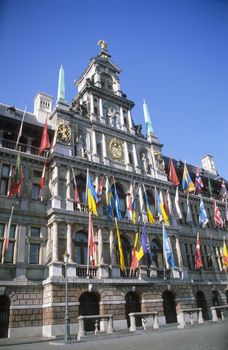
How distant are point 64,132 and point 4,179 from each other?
7.48m

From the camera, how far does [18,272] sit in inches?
852

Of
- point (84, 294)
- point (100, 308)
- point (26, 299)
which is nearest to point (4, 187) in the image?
point (26, 299)

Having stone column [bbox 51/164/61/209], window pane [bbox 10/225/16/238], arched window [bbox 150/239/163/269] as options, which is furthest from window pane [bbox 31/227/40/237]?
arched window [bbox 150/239/163/269]

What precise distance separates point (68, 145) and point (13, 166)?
5644mm

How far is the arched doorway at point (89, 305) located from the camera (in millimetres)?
22266

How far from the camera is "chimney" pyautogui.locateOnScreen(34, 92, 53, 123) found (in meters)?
33.0

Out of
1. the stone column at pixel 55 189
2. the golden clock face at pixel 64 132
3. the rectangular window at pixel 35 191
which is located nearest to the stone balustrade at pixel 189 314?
the stone column at pixel 55 189

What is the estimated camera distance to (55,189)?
2539 cm

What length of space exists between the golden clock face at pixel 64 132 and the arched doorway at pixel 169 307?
17.3 meters

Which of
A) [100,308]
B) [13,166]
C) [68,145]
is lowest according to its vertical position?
[100,308]

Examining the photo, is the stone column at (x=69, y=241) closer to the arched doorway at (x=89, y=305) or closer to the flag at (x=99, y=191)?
the arched doorway at (x=89, y=305)

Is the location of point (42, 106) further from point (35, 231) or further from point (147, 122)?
point (35, 231)

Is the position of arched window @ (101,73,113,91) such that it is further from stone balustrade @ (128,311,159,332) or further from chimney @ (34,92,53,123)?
stone balustrade @ (128,311,159,332)

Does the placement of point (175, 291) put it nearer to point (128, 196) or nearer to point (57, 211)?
point (128, 196)
